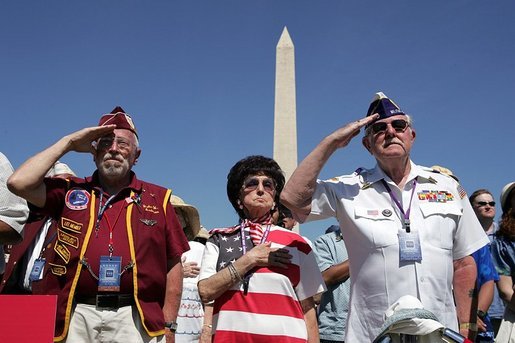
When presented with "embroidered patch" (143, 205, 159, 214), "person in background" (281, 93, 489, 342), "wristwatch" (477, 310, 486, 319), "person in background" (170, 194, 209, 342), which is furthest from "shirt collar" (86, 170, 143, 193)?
"wristwatch" (477, 310, 486, 319)

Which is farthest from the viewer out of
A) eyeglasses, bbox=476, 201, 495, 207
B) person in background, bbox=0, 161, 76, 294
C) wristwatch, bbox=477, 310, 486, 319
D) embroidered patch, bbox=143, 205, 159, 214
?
eyeglasses, bbox=476, 201, 495, 207

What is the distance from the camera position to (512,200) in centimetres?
470

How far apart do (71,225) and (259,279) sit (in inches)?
41.0

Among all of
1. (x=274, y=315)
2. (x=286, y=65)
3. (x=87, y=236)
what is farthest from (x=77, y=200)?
(x=286, y=65)

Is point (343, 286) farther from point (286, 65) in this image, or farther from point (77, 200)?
point (286, 65)

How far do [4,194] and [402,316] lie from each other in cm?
226

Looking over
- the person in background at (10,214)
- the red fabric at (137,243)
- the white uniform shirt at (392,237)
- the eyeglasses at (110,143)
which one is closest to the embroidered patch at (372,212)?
the white uniform shirt at (392,237)

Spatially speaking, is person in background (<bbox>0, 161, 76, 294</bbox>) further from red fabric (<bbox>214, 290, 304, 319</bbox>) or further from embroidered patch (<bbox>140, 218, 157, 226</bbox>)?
red fabric (<bbox>214, 290, 304, 319</bbox>)

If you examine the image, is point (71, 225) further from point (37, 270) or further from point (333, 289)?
point (333, 289)

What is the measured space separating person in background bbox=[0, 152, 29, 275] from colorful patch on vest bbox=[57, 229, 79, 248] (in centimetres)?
20

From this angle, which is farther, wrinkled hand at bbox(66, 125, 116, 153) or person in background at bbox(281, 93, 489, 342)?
wrinkled hand at bbox(66, 125, 116, 153)

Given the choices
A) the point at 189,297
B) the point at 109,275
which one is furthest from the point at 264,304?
the point at 189,297

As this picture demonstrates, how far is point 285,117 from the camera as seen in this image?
1571 centimetres

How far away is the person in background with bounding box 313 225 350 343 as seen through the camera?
4.32 m
